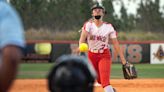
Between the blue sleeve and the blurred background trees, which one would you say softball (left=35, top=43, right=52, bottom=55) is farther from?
the blue sleeve

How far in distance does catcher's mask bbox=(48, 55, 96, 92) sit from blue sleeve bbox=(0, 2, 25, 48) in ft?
0.78

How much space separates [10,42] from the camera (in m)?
2.29

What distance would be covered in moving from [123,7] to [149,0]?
6.91 m

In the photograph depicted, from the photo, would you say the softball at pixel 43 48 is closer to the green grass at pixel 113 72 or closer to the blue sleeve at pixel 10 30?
the green grass at pixel 113 72

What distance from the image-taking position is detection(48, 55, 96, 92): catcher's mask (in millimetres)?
2381

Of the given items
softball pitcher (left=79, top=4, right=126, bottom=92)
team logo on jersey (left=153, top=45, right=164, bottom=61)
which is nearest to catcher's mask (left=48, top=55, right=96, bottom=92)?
softball pitcher (left=79, top=4, right=126, bottom=92)

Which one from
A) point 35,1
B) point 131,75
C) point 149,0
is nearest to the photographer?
point 131,75

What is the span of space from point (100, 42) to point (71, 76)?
643 centimetres

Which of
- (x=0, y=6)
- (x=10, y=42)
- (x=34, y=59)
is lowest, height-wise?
(x=34, y=59)

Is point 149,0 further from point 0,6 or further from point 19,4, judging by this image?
point 0,6

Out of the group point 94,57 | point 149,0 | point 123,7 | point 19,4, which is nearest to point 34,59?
point 19,4

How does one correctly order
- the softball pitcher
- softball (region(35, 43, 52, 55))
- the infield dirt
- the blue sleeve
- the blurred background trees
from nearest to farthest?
the blue sleeve
the softball pitcher
the infield dirt
softball (region(35, 43, 52, 55))
the blurred background trees

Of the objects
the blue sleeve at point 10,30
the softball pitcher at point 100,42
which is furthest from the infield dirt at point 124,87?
the blue sleeve at point 10,30

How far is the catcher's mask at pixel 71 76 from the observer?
2.38 m
